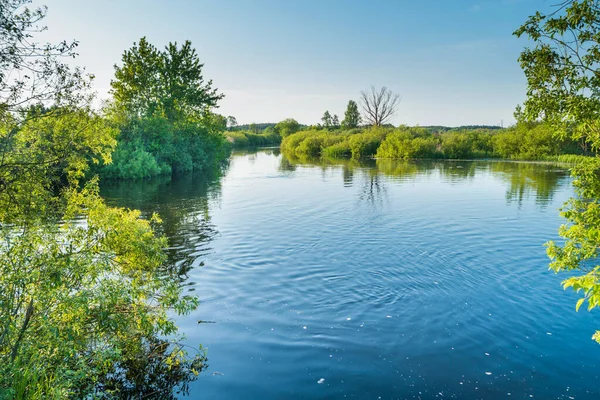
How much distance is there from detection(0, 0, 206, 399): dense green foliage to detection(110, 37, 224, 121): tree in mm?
40308

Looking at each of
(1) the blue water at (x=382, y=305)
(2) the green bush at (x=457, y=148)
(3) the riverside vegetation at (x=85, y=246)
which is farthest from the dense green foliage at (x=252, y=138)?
(3) the riverside vegetation at (x=85, y=246)

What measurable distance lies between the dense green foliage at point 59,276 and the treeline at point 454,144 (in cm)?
5838

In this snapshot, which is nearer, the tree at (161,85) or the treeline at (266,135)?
the tree at (161,85)

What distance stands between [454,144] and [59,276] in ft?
218

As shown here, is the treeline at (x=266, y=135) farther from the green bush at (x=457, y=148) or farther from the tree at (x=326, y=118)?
the green bush at (x=457, y=148)

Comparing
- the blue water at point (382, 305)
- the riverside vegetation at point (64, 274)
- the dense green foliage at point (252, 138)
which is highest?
the dense green foliage at point (252, 138)

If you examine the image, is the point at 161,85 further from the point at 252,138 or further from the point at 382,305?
the point at 252,138

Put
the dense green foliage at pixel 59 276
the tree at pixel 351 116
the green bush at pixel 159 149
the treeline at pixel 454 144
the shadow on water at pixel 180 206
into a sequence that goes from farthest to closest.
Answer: the tree at pixel 351 116 < the treeline at pixel 454 144 < the green bush at pixel 159 149 < the shadow on water at pixel 180 206 < the dense green foliage at pixel 59 276

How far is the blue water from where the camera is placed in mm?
7855

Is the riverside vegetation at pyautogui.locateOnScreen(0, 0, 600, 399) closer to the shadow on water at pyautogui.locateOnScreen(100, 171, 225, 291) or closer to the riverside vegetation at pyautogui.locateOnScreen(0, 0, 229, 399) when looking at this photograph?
the riverside vegetation at pyautogui.locateOnScreen(0, 0, 229, 399)

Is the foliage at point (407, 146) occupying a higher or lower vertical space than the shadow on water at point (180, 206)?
higher

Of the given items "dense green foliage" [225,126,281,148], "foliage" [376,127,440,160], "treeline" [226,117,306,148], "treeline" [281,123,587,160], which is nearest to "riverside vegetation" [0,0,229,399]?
"treeline" [281,123,587,160]

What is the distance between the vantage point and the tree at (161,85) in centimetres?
4684

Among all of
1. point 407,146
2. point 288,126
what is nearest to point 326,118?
point 288,126
